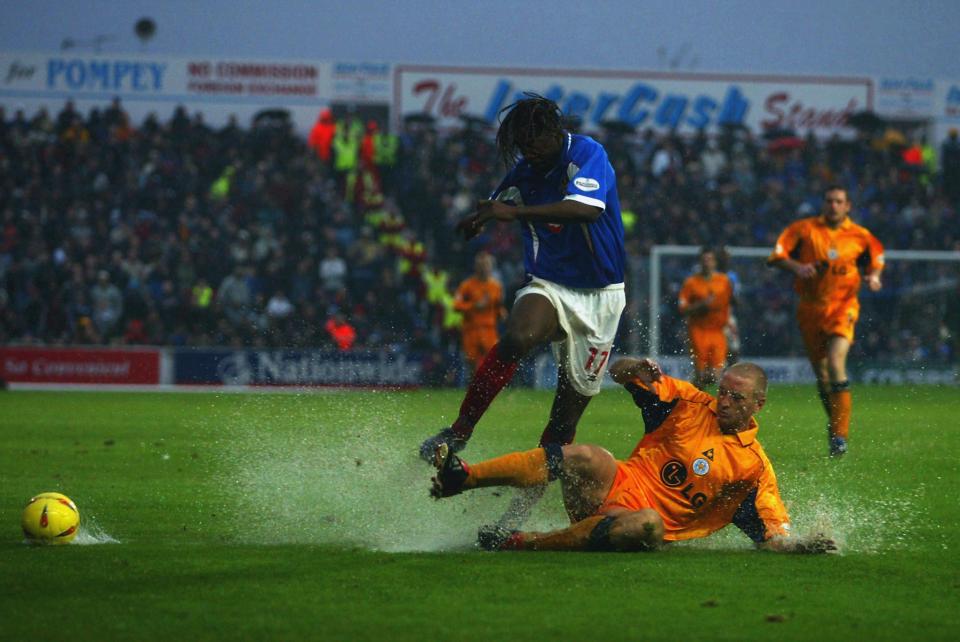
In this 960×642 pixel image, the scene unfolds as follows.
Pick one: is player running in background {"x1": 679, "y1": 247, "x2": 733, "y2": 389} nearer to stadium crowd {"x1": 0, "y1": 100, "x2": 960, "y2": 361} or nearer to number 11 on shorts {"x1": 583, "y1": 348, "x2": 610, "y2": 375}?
stadium crowd {"x1": 0, "y1": 100, "x2": 960, "y2": 361}

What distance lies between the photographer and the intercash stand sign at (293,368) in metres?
22.7

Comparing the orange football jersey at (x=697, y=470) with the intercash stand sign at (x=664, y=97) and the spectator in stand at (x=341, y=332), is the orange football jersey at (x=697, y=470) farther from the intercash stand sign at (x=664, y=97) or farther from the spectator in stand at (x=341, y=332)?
the intercash stand sign at (x=664, y=97)

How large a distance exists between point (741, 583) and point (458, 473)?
1286 millimetres

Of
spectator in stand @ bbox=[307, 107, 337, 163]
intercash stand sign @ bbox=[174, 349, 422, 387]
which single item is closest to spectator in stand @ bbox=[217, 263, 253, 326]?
intercash stand sign @ bbox=[174, 349, 422, 387]

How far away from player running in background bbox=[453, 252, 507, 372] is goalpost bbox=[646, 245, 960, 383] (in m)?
4.83

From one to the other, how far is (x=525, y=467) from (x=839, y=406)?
Answer: 6003 mm

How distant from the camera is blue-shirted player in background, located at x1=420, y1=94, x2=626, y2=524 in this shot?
660 cm

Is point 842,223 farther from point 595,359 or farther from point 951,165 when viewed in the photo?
point 951,165

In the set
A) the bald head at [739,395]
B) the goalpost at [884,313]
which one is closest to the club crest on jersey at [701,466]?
the bald head at [739,395]

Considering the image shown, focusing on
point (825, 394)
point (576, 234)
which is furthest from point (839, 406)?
point (576, 234)

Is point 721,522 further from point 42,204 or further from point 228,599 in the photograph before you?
point 42,204

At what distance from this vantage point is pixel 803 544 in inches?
246

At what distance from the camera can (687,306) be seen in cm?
1725

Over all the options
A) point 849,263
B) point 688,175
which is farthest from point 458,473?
point 688,175
